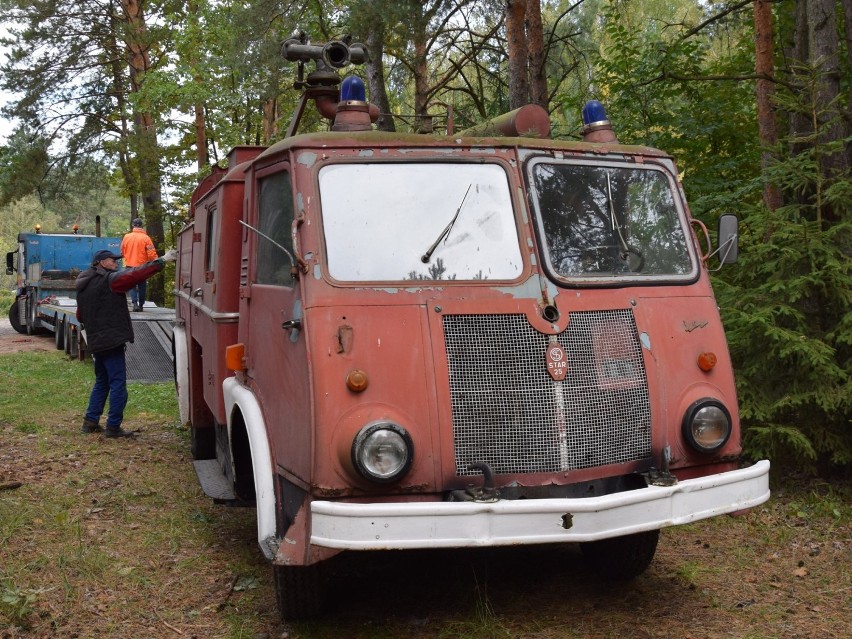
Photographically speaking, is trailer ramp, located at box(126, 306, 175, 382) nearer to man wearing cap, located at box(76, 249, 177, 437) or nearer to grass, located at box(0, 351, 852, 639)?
man wearing cap, located at box(76, 249, 177, 437)

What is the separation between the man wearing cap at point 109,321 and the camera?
8641mm

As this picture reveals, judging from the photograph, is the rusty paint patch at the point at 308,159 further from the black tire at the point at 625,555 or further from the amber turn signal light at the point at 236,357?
the black tire at the point at 625,555

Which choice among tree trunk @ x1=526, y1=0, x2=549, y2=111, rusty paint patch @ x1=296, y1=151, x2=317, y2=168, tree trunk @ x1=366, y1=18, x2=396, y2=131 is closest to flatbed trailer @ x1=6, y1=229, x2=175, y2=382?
tree trunk @ x1=366, y1=18, x2=396, y2=131

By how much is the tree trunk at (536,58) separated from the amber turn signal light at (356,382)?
8.38 meters

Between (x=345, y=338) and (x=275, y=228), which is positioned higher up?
(x=275, y=228)

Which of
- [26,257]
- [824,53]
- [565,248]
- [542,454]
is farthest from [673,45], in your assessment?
[26,257]

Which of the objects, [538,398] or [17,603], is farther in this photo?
[17,603]

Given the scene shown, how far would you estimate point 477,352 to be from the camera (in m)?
4.09

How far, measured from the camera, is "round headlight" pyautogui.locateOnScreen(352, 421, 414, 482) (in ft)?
12.3

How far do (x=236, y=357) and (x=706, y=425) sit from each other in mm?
2543

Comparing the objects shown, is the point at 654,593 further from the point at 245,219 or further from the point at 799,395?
the point at 245,219

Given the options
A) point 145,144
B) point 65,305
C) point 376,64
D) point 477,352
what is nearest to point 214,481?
point 477,352

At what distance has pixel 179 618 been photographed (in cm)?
455

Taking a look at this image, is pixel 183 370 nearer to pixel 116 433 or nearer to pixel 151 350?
pixel 116 433
